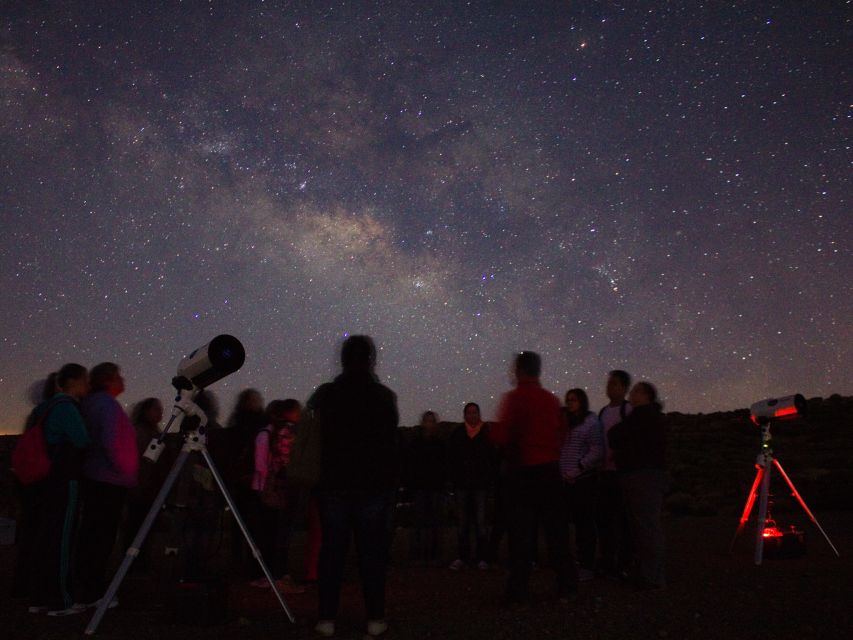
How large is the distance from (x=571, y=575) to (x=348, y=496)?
224cm

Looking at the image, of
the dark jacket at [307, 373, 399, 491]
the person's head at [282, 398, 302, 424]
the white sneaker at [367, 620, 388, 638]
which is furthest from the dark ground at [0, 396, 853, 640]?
the person's head at [282, 398, 302, 424]

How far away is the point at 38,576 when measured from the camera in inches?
201

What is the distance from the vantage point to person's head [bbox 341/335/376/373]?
4.68 metres

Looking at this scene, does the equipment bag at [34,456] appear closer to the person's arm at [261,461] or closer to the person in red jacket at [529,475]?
the person's arm at [261,461]

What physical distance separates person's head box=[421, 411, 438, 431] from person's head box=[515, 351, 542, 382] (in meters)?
2.99

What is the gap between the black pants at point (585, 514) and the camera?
6.90m

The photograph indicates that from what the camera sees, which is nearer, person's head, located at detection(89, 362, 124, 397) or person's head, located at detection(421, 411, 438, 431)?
person's head, located at detection(89, 362, 124, 397)

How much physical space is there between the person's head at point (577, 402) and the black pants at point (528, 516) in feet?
5.55

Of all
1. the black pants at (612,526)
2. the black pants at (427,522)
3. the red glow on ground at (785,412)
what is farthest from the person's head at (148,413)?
the red glow on ground at (785,412)

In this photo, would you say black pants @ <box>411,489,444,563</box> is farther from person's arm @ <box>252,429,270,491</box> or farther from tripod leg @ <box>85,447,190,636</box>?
tripod leg @ <box>85,447,190,636</box>

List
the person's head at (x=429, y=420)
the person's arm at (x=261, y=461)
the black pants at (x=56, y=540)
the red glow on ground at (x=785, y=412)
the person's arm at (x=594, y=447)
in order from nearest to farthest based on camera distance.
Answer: the black pants at (x=56, y=540), the person's arm at (x=261, y=461), the person's arm at (x=594, y=447), the red glow on ground at (x=785, y=412), the person's head at (x=429, y=420)

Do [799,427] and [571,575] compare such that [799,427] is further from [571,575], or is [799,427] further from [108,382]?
[108,382]

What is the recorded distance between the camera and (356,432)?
14.8 ft

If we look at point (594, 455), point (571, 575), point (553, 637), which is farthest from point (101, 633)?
point (594, 455)
